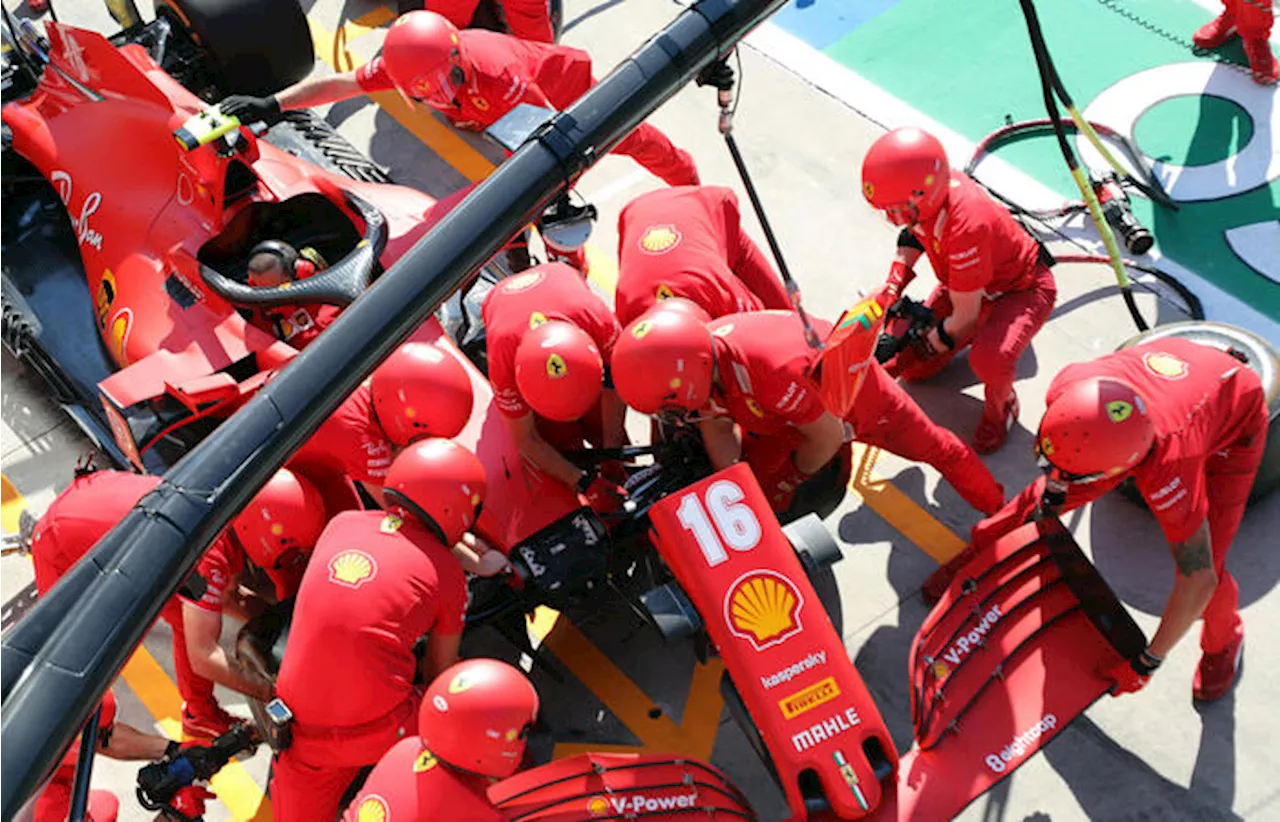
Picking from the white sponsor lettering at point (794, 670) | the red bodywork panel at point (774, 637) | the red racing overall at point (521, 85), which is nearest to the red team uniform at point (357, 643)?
the red bodywork panel at point (774, 637)

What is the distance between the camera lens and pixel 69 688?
189 centimetres

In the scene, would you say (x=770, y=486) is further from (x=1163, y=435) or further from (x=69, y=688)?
(x=69, y=688)

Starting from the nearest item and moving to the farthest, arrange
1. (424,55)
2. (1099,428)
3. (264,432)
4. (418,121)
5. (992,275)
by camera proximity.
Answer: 1. (264,432)
2. (1099,428)
3. (992,275)
4. (424,55)
5. (418,121)

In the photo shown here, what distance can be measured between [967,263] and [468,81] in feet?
8.48

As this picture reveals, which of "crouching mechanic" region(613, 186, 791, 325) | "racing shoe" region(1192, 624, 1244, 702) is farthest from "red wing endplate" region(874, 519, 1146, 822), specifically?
"crouching mechanic" region(613, 186, 791, 325)

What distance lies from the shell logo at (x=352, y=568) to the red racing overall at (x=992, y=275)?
2847mm

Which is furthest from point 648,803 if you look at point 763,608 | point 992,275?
point 992,275

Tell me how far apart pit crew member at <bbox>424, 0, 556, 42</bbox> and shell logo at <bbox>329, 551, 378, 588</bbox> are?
13.7 ft

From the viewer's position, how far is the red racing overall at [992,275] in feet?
20.1

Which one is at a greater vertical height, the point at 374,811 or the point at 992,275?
the point at 374,811

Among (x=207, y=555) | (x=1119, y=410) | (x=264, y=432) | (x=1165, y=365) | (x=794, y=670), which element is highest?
(x=264, y=432)

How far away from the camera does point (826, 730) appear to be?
4.57 metres

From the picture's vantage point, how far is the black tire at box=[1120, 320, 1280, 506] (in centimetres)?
573

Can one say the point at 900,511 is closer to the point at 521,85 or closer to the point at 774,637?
the point at 774,637
